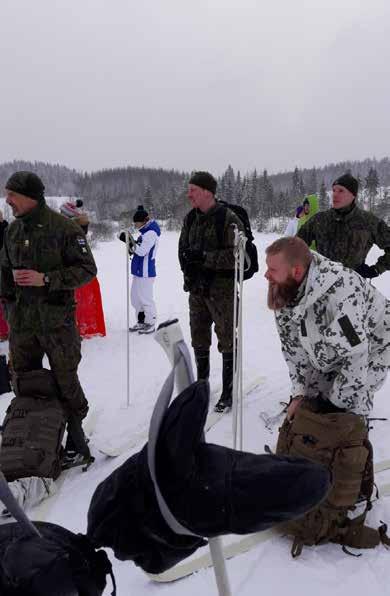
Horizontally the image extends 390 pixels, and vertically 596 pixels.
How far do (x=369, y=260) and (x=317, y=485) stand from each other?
56.7 ft

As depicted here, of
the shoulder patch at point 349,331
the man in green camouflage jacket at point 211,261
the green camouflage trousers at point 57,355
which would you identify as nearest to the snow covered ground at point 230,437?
the green camouflage trousers at point 57,355

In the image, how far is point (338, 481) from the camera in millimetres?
2244

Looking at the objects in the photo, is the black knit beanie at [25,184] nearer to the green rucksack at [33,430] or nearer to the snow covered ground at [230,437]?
the green rucksack at [33,430]

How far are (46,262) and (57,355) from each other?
671 mm

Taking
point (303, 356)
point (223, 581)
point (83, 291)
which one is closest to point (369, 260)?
point (83, 291)

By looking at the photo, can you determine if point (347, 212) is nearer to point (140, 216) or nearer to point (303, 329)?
point (303, 329)

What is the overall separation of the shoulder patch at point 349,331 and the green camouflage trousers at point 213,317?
61.9 inches

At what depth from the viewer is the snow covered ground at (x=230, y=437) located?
204cm

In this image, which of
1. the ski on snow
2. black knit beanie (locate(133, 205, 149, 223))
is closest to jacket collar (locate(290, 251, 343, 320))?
the ski on snow

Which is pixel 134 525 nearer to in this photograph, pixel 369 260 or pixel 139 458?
pixel 139 458

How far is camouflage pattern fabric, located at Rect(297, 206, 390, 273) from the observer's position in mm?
3742

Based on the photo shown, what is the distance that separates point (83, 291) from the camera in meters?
6.01

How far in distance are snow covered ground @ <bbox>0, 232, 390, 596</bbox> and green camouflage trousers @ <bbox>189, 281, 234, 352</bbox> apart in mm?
707

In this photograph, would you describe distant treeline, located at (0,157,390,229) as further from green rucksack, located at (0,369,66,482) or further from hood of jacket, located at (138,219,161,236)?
green rucksack, located at (0,369,66,482)
